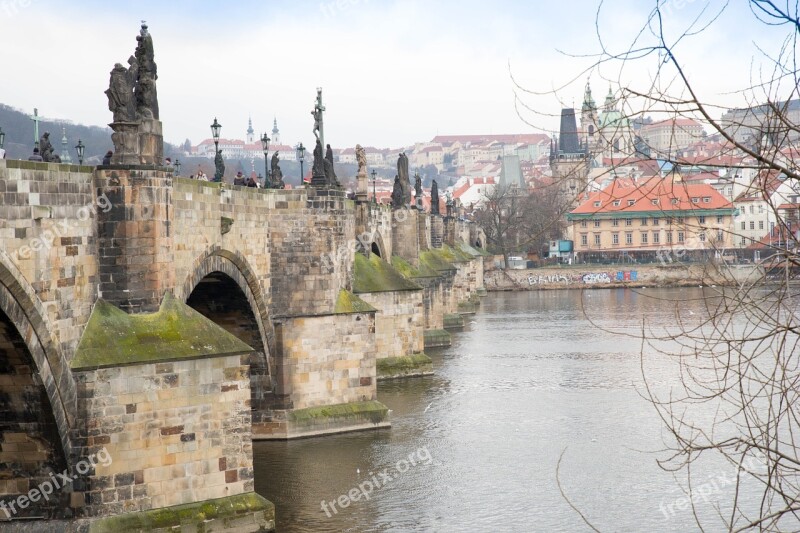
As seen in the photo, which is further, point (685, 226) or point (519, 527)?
point (519, 527)

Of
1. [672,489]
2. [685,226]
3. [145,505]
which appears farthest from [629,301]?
[685,226]

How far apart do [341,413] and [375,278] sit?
11.0 m

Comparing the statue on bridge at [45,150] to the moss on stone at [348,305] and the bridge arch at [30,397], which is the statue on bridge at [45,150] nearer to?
the bridge arch at [30,397]

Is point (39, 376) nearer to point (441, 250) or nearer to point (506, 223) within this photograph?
point (441, 250)

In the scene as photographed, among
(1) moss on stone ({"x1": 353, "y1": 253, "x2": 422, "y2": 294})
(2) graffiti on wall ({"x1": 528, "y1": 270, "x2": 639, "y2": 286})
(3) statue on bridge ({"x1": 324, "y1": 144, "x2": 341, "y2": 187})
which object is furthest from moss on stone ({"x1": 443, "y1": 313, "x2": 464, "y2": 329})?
(2) graffiti on wall ({"x1": 528, "y1": 270, "x2": 639, "y2": 286})

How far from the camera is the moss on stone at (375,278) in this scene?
37.2 m

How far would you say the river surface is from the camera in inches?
792

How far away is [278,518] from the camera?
1980 cm

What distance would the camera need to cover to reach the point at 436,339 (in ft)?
169

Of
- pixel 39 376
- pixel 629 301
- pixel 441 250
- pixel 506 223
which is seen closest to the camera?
pixel 39 376

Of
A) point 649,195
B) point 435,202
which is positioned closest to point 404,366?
point 649,195

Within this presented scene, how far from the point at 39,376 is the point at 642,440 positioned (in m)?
15.8

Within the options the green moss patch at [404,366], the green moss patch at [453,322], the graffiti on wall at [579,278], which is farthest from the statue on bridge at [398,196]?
the graffiti on wall at [579,278]

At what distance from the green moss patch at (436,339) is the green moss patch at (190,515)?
32.7 meters
